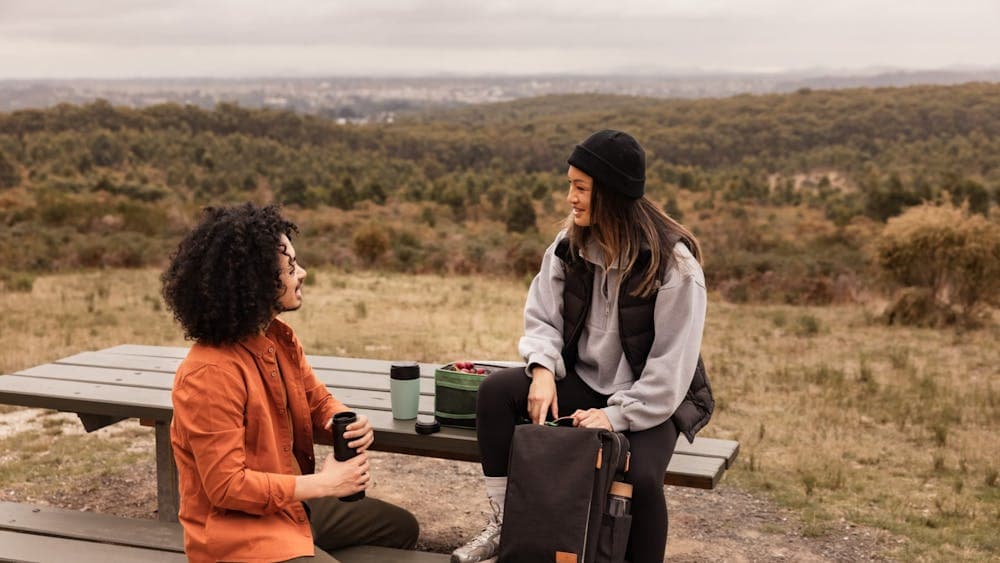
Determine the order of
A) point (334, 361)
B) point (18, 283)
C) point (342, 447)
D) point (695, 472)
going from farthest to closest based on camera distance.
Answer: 1. point (18, 283)
2. point (334, 361)
3. point (695, 472)
4. point (342, 447)

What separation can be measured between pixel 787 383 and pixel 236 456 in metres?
6.03

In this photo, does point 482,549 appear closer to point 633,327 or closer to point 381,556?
point 381,556

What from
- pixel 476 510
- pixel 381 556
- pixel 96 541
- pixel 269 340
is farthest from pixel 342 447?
pixel 476 510

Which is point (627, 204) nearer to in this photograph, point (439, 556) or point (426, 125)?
point (439, 556)

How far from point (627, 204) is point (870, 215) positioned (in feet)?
93.0

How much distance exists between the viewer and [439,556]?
3.01 meters

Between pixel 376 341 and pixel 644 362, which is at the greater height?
pixel 644 362

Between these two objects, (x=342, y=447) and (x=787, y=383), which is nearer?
(x=342, y=447)

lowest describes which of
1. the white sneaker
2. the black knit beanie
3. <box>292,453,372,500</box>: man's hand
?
the white sneaker

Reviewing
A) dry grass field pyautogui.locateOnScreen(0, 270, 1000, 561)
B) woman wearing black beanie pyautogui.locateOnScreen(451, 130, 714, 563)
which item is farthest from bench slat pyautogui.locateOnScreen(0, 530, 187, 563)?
dry grass field pyautogui.locateOnScreen(0, 270, 1000, 561)

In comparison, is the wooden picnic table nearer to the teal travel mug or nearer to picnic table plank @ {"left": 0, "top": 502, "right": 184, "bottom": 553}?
the teal travel mug

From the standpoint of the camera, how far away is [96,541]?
308 cm

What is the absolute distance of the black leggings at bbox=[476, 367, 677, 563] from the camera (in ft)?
9.22

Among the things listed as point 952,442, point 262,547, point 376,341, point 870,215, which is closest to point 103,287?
point 376,341
